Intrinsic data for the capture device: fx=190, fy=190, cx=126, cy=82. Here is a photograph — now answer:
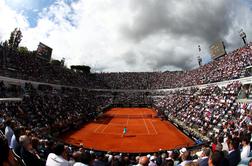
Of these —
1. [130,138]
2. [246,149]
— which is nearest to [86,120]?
[130,138]

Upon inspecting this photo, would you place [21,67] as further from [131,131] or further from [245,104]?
[245,104]

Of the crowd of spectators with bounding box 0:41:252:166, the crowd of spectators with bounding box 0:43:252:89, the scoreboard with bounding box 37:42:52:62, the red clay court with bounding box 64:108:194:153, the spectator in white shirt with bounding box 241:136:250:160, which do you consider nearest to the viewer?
the crowd of spectators with bounding box 0:41:252:166

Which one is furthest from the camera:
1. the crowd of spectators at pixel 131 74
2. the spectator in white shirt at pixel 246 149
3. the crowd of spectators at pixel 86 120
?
the crowd of spectators at pixel 131 74

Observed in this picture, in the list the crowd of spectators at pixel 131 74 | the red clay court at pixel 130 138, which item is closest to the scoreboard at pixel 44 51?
the crowd of spectators at pixel 131 74

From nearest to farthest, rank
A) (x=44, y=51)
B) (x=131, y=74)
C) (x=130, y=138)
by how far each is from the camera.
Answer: (x=130, y=138) < (x=44, y=51) < (x=131, y=74)

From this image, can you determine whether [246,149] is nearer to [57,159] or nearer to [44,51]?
[57,159]

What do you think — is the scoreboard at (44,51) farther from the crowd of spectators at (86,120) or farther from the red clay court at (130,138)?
the red clay court at (130,138)

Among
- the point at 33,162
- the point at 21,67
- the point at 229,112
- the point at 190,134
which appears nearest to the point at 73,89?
the point at 21,67

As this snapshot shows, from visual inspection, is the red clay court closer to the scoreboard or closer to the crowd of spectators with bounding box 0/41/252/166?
the crowd of spectators with bounding box 0/41/252/166

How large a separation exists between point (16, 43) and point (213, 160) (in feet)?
304

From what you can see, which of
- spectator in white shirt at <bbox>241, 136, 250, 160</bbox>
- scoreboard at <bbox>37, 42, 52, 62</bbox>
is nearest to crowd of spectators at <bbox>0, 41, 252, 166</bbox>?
spectator in white shirt at <bbox>241, 136, 250, 160</bbox>

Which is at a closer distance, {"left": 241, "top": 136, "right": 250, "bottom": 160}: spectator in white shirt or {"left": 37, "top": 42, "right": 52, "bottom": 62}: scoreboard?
{"left": 241, "top": 136, "right": 250, "bottom": 160}: spectator in white shirt

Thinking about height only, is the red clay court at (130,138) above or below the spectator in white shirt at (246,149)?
below

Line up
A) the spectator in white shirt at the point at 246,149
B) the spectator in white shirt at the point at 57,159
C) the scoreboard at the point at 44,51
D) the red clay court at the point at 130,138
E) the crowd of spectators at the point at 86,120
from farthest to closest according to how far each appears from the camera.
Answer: the scoreboard at the point at 44,51 → the red clay court at the point at 130,138 → the spectator in white shirt at the point at 246,149 → the crowd of spectators at the point at 86,120 → the spectator in white shirt at the point at 57,159
